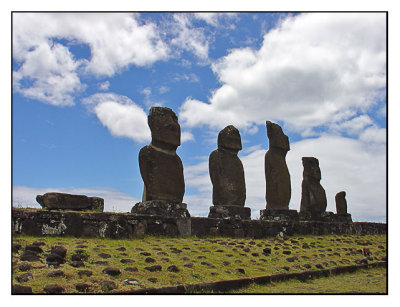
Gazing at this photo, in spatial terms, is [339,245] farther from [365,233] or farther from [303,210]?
[365,233]

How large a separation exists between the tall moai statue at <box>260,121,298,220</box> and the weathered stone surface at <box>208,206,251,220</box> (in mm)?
2224

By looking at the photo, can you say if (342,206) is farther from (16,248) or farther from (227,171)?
(16,248)

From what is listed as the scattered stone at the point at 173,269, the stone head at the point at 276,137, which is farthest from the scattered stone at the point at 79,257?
the stone head at the point at 276,137

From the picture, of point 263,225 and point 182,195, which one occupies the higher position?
point 182,195

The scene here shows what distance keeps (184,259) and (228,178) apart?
566cm

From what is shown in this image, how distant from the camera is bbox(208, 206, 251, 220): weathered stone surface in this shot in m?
12.2

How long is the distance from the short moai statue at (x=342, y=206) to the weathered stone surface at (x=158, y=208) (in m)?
9.51

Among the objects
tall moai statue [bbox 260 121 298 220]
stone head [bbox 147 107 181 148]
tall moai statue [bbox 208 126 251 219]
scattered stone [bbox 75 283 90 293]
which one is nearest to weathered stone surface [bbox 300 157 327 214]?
tall moai statue [bbox 260 121 298 220]

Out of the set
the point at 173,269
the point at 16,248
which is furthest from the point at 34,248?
the point at 173,269

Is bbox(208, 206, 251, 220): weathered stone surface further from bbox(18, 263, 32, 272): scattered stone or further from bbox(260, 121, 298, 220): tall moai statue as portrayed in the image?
bbox(18, 263, 32, 272): scattered stone

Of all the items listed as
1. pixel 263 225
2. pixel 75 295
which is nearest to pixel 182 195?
pixel 263 225

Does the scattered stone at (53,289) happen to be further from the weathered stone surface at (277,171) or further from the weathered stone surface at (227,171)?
the weathered stone surface at (277,171)

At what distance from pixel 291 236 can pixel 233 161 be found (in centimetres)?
301

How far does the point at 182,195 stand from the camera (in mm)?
10836
